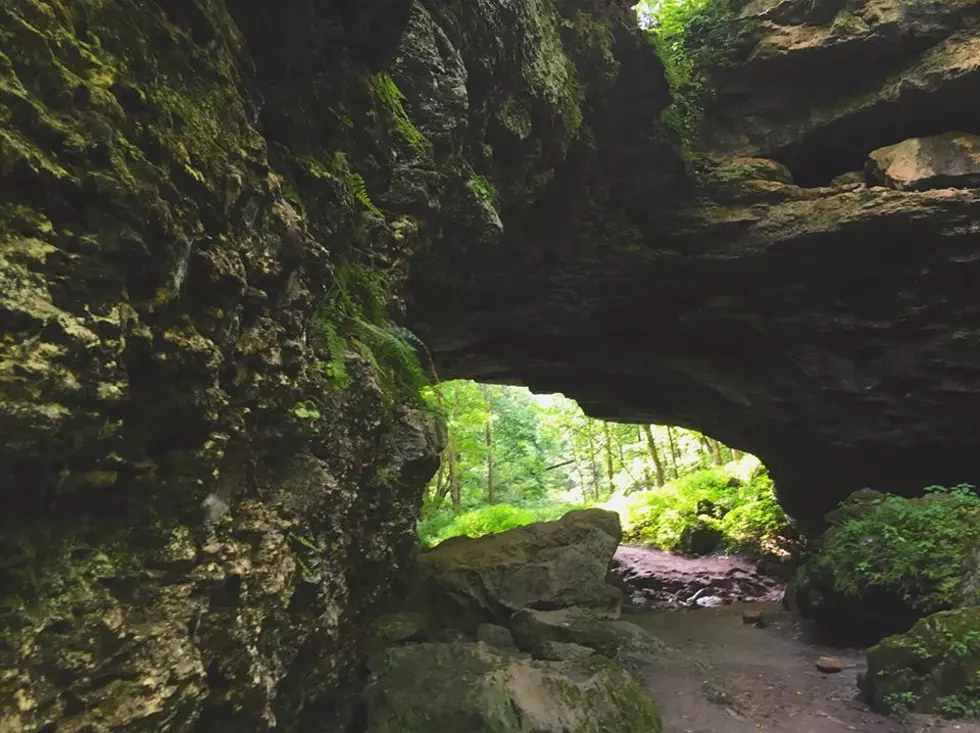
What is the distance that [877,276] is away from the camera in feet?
32.0

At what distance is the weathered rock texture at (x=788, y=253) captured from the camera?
29.0 feet

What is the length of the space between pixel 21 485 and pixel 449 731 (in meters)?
3.97

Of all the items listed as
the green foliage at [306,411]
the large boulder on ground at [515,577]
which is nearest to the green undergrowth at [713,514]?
the large boulder on ground at [515,577]

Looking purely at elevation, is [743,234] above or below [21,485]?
above

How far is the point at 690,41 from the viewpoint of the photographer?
32.5 feet

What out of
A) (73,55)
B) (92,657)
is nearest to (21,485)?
(92,657)

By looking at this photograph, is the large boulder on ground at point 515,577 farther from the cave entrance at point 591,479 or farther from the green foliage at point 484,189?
the green foliage at point 484,189

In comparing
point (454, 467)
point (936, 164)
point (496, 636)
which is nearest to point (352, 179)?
point (496, 636)

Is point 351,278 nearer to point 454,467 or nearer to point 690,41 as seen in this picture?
point 690,41

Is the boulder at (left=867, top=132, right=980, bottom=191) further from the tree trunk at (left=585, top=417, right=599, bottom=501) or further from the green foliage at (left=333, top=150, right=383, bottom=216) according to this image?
the tree trunk at (left=585, top=417, right=599, bottom=501)

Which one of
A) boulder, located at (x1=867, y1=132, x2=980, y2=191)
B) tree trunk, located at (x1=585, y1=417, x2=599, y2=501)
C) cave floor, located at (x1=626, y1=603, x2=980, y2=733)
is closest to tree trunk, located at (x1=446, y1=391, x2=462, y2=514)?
tree trunk, located at (x1=585, y1=417, x2=599, y2=501)

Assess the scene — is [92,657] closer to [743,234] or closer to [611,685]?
[611,685]

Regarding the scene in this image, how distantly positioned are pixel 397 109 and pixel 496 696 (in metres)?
5.06

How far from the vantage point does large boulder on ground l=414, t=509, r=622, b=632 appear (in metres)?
7.77
